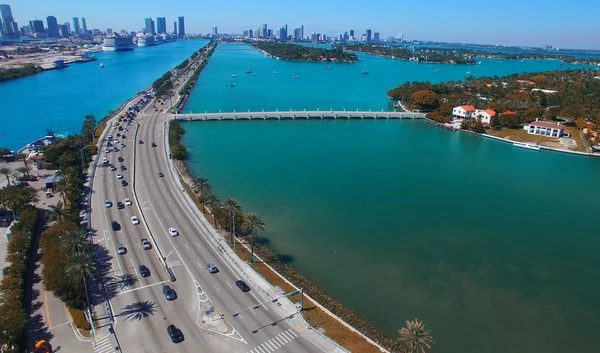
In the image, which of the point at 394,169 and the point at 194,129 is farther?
the point at 194,129

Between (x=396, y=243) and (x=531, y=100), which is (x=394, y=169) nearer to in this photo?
(x=396, y=243)

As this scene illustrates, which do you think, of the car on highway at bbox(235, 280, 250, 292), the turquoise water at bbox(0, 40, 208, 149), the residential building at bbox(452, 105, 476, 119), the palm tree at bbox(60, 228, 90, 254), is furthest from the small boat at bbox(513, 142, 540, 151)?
the turquoise water at bbox(0, 40, 208, 149)

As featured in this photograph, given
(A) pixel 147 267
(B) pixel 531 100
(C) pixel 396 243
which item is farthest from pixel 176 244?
(B) pixel 531 100

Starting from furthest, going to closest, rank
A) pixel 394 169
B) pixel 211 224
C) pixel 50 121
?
pixel 50 121, pixel 394 169, pixel 211 224

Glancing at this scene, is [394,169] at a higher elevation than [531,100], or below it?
below

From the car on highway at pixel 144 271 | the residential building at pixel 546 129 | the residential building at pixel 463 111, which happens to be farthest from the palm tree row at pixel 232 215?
the residential building at pixel 463 111

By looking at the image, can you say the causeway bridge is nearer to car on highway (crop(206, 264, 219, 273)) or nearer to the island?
the island
